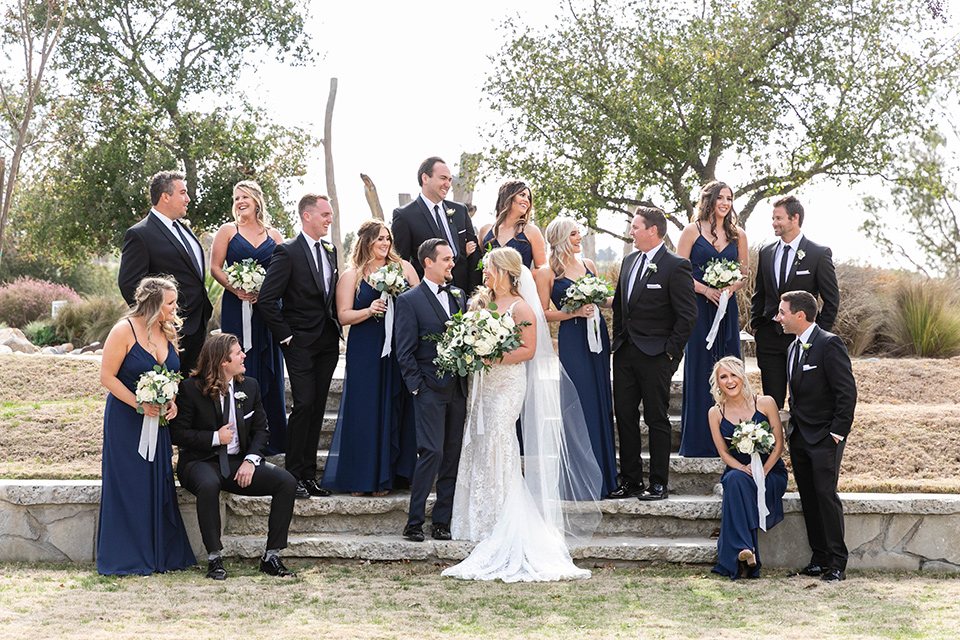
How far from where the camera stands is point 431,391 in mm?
6570

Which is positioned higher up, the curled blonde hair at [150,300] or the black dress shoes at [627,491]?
the curled blonde hair at [150,300]

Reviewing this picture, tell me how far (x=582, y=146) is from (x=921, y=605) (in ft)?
38.3

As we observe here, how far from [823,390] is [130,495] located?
478cm

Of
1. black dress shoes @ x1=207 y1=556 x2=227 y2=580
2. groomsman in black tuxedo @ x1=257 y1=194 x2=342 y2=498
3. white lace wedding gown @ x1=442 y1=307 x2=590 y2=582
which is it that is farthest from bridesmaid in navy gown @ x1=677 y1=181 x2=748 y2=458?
black dress shoes @ x1=207 y1=556 x2=227 y2=580

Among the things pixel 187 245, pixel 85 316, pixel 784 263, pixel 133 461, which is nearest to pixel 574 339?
pixel 784 263

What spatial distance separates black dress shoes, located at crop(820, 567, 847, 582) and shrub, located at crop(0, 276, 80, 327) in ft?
59.3

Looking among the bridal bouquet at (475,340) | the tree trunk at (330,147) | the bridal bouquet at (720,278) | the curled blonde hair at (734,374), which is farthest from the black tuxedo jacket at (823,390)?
the tree trunk at (330,147)

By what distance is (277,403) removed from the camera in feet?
24.5

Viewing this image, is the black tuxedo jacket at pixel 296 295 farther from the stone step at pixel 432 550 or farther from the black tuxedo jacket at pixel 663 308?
the black tuxedo jacket at pixel 663 308

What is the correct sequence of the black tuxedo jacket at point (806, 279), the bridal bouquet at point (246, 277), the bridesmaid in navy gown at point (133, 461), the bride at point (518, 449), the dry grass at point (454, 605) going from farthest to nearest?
the black tuxedo jacket at point (806, 279) < the bridal bouquet at point (246, 277) < the bride at point (518, 449) < the bridesmaid in navy gown at point (133, 461) < the dry grass at point (454, 605)

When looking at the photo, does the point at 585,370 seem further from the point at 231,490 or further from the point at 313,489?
the point at 231,490

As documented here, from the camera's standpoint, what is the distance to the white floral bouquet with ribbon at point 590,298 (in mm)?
6953

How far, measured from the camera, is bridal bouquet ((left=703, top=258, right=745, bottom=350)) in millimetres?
7184

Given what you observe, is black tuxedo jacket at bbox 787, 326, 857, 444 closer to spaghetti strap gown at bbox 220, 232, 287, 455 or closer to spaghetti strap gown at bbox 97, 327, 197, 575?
spaghetti strap gown at bbox 220, 232, 287, 455
